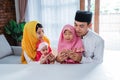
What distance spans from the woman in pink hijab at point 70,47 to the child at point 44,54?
0.07m

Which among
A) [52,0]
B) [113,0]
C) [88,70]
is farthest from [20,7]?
[88,70]

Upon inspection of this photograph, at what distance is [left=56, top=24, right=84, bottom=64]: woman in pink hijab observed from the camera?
4.75 feet

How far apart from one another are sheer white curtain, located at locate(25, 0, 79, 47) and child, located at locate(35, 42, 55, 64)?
2635 millimetres

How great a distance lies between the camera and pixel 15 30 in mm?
4188

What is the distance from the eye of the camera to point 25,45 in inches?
78.3

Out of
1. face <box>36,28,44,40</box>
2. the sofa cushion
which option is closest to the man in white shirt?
face <box>36,28,44,40</box>

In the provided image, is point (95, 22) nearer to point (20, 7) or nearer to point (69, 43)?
point (20, 7)

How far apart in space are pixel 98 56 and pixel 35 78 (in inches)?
28.3

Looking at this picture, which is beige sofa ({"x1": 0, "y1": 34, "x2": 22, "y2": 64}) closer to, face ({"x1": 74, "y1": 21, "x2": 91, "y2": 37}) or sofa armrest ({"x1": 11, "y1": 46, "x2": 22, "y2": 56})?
sofa armrest ({"x1": 11, "y1": 46, "x2": 22, "y2": 56})

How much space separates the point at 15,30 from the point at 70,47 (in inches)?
111

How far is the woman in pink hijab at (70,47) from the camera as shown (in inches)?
57.0

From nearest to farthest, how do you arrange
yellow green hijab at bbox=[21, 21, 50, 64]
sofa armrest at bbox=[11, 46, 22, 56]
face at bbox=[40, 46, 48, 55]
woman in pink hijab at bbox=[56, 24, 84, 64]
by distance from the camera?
woman in pink hijab at bbox=[56, 24, 84, 64] → face at bbox=[40, 46, 48, 55] → yellow green hijab at bbox=[21, 21, 50, 64] → sofa armrest at bbox=[11, 46, 22, 56]

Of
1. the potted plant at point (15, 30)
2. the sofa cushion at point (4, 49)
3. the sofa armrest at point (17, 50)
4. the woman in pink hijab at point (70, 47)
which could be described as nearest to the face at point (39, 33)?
the woman in pink hijab at point (70, 47)

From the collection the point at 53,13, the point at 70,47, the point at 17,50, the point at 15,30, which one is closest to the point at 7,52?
the point at 17,50
